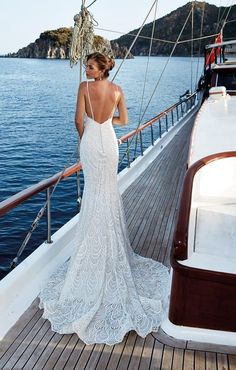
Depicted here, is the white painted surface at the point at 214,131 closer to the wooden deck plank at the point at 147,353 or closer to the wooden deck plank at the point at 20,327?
the wooden deck plank at the point at 147,353

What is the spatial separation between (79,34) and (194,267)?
1.94m

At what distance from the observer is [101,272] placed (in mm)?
3412

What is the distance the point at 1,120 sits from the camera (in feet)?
94.2

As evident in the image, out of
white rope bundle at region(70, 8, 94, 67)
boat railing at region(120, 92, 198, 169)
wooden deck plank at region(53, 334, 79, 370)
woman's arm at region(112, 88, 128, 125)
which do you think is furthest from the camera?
boat railing at region(120, 92, 198, 169)

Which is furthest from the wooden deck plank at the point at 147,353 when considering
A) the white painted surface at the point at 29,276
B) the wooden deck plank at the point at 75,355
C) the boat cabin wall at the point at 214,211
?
the white painted surface at the point at 29,276

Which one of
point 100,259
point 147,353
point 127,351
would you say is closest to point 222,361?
point 147,353

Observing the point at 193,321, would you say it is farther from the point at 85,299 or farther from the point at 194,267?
the point at 85,299

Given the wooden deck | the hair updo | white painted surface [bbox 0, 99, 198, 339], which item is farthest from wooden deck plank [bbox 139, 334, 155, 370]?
the hair updo

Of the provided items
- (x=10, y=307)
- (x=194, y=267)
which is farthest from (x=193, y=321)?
(x=10, y=307)

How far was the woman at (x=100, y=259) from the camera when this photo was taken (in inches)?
127

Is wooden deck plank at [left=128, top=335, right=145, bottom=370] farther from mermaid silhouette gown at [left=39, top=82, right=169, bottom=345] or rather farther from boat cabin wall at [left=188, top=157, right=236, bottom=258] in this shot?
boat cabin wall at [left=188, top=157, right=236, bottom=258]

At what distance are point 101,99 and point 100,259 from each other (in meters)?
1.23

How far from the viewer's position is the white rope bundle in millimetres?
3336

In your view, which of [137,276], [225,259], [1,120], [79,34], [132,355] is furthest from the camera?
[1,120]
